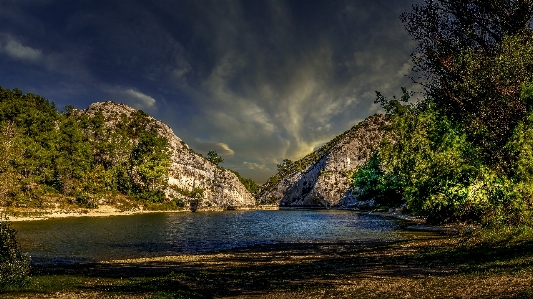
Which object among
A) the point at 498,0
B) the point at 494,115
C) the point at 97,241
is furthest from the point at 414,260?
the point at 97,241

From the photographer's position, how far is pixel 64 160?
4486 inches

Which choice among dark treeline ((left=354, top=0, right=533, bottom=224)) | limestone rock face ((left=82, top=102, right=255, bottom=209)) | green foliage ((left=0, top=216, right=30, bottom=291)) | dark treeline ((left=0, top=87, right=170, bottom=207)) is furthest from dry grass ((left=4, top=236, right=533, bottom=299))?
limestone rock face ((left=82, top=102, right=255, bottom=209))

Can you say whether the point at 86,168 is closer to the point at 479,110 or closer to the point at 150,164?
the point at 150,164

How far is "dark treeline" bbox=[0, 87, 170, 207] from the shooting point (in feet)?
298

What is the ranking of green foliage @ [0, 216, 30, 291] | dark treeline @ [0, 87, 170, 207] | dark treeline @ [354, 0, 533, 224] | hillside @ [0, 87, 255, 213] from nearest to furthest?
1. green foliage @ [0, 216, 30, 291]
2. dark treeline @ [354, 0, 533, 224]
3. dark treeline @ [0, 87, 170, 207]
4. hillside @ [0, 87, 255, 213]

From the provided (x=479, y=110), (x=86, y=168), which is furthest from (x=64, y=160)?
(x=479, y=110)

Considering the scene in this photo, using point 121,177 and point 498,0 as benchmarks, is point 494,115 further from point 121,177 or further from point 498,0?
point 121,177

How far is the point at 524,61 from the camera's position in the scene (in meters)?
21.6

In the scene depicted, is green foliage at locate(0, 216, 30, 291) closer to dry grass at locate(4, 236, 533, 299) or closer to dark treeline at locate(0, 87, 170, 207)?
dry grass at locate(4, 236, 533, 299)

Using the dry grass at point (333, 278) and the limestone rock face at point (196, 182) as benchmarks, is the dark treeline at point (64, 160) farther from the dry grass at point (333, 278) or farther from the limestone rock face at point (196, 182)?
the dry grass at point (333, 278)

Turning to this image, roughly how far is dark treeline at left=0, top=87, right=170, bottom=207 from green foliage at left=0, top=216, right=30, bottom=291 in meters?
74.7

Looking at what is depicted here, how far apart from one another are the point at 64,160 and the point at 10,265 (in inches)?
4429

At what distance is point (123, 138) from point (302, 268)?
5997 inches

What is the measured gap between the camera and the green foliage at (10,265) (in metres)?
16.5
